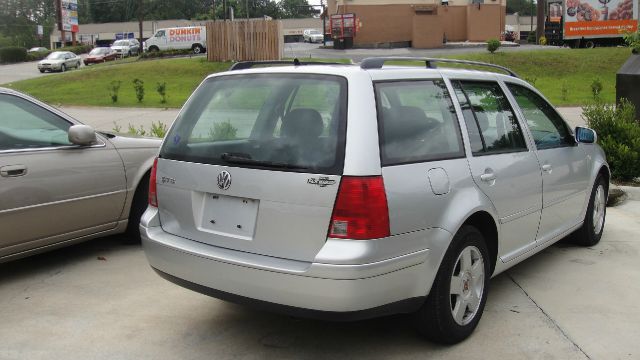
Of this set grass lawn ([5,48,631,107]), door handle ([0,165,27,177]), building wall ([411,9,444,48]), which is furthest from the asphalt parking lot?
building wall ([411,9,444,48])

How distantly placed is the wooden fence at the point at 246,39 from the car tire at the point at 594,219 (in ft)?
85.5

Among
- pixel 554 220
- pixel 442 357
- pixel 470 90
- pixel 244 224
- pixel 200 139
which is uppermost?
pixel 470 90

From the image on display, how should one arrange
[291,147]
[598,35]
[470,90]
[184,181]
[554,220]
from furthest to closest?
[598,35], [554,220], [470,90], [184,181], [291,147]

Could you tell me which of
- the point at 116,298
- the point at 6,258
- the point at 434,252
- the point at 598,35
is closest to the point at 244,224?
the point at 434,252

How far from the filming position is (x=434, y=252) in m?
3.43

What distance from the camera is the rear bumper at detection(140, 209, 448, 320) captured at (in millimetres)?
3117

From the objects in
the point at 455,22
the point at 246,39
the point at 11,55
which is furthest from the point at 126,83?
the point at 11,55

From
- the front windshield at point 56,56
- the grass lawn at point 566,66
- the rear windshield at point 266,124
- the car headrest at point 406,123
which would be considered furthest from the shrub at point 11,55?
the car headrest at point 406,123

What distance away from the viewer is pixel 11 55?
64.4 meters

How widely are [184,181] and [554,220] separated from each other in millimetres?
2866

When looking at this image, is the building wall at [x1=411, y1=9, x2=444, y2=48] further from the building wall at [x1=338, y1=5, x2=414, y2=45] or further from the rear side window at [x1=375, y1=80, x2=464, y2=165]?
the rear side window at [x1=375, y1=80, x2=464, y2=165]

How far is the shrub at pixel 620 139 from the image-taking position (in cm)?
817

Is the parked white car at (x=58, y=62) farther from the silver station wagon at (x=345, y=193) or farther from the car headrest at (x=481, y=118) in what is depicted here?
the car headrest at (x=481, y=118)

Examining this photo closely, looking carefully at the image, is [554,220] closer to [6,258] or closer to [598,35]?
[6,258]
